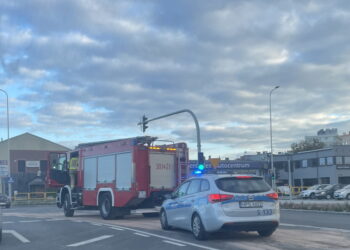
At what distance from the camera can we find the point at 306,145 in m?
109

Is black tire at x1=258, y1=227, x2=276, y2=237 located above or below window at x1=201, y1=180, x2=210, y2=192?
below

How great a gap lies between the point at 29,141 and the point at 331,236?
2541 inches

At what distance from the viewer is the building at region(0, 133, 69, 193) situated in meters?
65.6

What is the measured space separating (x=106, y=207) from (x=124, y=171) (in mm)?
1968

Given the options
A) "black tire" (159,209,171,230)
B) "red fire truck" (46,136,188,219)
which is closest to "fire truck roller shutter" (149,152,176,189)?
"red fire truck" (46,136,188,219)

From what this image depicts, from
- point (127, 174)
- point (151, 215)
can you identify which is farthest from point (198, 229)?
point (151, 215)

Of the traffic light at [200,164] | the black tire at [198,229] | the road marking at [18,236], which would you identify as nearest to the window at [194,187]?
the black tire at [198,229]

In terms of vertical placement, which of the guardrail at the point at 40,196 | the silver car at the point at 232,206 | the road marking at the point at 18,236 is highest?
the silver car at the point at 232,206

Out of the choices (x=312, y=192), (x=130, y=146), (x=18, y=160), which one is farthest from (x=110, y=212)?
(x=18, y=160)

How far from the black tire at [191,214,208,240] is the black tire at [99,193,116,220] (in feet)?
25.0

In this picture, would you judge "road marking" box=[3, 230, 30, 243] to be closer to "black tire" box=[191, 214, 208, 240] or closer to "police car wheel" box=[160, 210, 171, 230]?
"police car wheel" box=[160, 210, 171, 230]

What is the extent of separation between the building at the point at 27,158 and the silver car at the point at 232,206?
54812mm

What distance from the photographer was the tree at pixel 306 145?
10662cm

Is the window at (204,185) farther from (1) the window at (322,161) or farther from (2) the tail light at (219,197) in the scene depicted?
(1) the window at (322,161)
